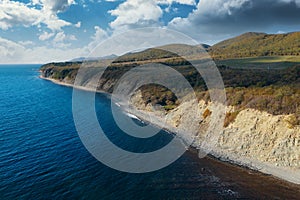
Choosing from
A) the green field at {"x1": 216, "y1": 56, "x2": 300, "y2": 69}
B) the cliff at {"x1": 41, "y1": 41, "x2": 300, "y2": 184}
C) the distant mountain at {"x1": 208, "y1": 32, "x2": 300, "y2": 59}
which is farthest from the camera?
the distant mountain at {"x1": 208, "y1": 32, "x2": 300, "y2": 59}

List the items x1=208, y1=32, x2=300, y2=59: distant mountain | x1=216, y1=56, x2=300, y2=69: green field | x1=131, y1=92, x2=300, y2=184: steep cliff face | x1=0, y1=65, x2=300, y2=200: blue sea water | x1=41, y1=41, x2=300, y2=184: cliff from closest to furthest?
x1=0, y1=65, x2=300, y2=200: blue sea water < x1=131, y1=92, x2=300, y2=184: steep cliff face < x1=41, y1=41, x2=300, y2=184: cliff < x1=216, y1=56, x2=300, y2=69: green field < x1=208, y1=32, x2=300, y2=59: distant mountain

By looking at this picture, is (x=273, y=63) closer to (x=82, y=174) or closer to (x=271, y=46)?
(x=271, y=46)

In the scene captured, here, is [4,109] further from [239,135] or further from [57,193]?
[239,135]

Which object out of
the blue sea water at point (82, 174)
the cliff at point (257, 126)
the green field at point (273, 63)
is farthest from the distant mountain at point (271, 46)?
the blue sea water at point (82, 174)

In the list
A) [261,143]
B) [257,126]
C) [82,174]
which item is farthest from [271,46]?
[82,174]

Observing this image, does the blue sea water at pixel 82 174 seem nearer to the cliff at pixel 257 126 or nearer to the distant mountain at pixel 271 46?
the cliff at pixel 257 126

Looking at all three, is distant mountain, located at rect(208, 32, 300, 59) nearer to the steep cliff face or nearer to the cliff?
the cliff

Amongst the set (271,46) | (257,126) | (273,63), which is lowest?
(257,126)

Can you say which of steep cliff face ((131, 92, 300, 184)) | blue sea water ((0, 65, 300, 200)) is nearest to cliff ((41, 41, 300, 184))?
steep cliff face ((131, 92, 300, 184))
